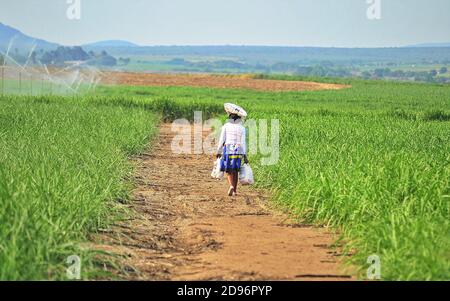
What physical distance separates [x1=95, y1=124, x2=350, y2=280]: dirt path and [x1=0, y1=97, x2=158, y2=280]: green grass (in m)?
0.38

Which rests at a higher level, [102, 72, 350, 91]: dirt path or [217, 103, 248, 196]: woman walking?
[217, 103, 248, 196]: woman walking

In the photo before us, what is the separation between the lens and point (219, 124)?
25.3 meters

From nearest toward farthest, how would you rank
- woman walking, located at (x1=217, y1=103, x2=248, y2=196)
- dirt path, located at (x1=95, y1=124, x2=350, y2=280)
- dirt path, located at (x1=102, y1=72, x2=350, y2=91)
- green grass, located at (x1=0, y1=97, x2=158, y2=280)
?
green grass, located at (x1=0, y1=97, x2=158, y2=280), dirt path, located at (x1=95, y1=124, x2=350, y2=280), woman walking, located at (x1=217, y1=103, x2=248, y2=196), dirt path, located at (x1=102, y1=72, x2=350, y2=91)

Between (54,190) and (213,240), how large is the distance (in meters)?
1.69

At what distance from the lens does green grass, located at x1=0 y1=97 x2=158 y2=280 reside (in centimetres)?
612

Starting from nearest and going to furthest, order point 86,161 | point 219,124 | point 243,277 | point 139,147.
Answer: point 243,277 → point 86,161 → point 139,147 → point 219,124

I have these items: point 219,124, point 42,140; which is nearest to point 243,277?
point 42,140

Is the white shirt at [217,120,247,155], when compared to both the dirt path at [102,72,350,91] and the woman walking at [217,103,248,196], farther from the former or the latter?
the dirt path at [102,72,350,91]

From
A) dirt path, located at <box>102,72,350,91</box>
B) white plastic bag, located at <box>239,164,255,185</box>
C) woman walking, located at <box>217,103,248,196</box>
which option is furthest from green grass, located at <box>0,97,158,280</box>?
dirt path, located at <box>102,72,350,91</box>

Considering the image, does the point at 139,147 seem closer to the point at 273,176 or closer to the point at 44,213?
the point at 273,176

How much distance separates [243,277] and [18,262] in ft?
6.13

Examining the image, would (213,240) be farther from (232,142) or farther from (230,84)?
(230,84)

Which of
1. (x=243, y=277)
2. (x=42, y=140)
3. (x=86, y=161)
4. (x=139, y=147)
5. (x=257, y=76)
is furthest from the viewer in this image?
(x=257, y=76)
